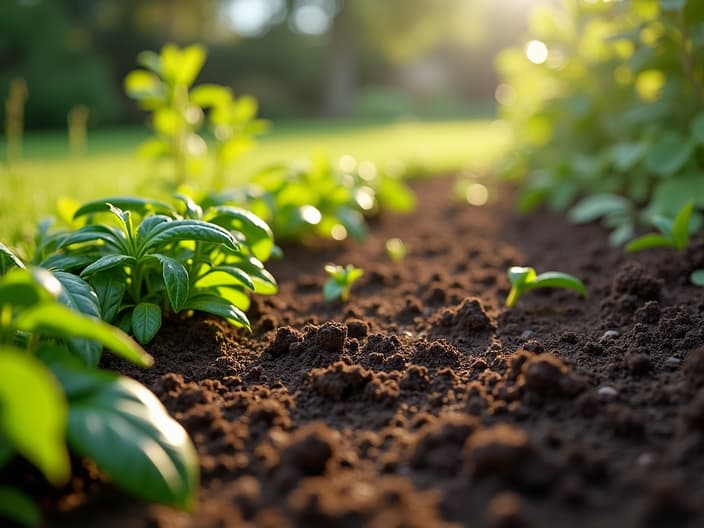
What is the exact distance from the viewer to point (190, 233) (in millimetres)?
1778

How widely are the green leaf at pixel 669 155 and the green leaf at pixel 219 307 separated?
2142 millimetres

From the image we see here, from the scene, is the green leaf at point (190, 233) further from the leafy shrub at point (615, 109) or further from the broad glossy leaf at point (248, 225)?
the leafy shrub at point (615, 109)

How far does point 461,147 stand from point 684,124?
604 centimetres

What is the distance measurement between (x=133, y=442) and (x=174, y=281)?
0.79 meters

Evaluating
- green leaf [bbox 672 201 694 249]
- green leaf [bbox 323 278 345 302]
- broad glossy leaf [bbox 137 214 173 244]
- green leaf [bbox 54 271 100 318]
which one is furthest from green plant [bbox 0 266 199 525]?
green leaf [bbox 672 201 694 249]

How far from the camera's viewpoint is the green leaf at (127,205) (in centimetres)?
203

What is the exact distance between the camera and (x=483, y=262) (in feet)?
10.7

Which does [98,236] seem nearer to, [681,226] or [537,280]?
[537,280]

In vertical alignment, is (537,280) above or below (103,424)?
above

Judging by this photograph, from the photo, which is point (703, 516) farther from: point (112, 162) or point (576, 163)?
point (112, 162)

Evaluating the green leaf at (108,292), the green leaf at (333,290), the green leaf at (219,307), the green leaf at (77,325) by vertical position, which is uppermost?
the green leaf at (333,290)

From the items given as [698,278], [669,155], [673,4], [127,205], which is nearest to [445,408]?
[127,205]

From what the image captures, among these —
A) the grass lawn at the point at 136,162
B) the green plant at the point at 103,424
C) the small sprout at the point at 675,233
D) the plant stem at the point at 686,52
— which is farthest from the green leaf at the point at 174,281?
the plant stem at the point at 686,52

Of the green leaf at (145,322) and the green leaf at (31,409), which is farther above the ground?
the green leaf at (145,322)
